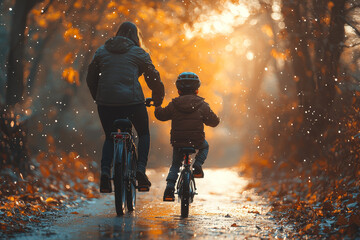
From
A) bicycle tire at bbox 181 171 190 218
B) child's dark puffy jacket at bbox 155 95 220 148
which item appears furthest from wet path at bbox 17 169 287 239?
child's dark puffy jacket at bbox 155 95 220 148

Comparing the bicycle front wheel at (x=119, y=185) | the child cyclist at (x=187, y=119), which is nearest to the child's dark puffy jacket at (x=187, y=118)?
the child cyclist at (x=187, y=119)

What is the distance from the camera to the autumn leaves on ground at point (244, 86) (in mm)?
9367

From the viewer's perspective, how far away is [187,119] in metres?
8.23

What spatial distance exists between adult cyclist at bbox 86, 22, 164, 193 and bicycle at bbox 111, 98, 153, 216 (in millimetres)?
163

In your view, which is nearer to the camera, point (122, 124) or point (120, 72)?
point (122, 124)

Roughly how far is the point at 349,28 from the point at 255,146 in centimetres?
1270

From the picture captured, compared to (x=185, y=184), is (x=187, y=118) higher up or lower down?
higher up

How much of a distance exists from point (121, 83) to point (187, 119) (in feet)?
3.98

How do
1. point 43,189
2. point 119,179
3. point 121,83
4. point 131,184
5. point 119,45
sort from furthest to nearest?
point 43,189, point 131,184, point 119,45, point 121,83, point 119,179

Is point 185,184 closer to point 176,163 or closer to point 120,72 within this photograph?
point 176,163

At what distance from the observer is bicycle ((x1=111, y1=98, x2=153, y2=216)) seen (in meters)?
7.22

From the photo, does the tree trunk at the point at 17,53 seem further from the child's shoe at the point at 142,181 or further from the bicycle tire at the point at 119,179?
the bicycle tire at the point at 119,179

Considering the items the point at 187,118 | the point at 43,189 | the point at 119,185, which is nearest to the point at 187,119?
the point at 187,118

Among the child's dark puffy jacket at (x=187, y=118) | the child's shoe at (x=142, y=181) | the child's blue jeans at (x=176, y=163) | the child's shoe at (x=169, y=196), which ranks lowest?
the child's shoe at (x=169, y=196)
